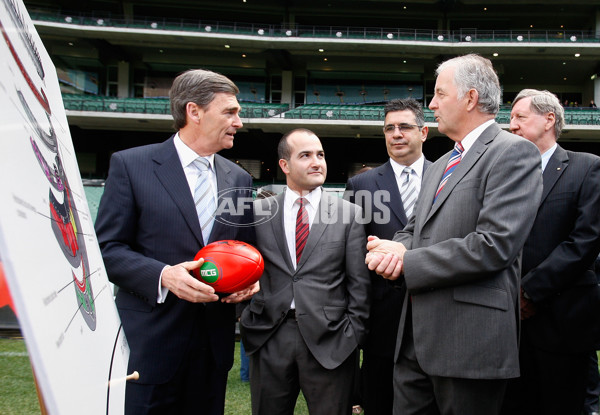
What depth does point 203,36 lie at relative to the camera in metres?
19.1

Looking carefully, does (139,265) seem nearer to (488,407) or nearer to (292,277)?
(292,277)

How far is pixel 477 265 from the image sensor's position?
1.58 meters

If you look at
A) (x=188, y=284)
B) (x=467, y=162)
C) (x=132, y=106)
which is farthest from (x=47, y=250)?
(x=132, y=106)

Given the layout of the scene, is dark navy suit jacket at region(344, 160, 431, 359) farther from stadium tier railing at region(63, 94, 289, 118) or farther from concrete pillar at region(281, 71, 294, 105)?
concrete pillar at region(281, 71, 294, 105)

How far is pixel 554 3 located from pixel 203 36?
16.5m

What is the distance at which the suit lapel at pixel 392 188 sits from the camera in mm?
2775

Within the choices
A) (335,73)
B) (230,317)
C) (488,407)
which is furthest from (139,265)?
(335,73)

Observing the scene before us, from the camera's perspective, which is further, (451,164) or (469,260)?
(451,164)

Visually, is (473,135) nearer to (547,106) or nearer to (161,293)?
(547,106)

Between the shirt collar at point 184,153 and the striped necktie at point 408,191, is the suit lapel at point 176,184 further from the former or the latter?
the striped necktie at point 408,191

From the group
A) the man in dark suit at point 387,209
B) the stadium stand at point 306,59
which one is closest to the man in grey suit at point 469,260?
the man in dark suit at point 387,209

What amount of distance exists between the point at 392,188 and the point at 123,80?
21523mm

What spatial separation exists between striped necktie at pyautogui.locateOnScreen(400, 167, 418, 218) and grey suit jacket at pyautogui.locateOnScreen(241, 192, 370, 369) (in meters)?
0.54

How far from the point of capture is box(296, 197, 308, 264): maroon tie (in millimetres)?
2350
